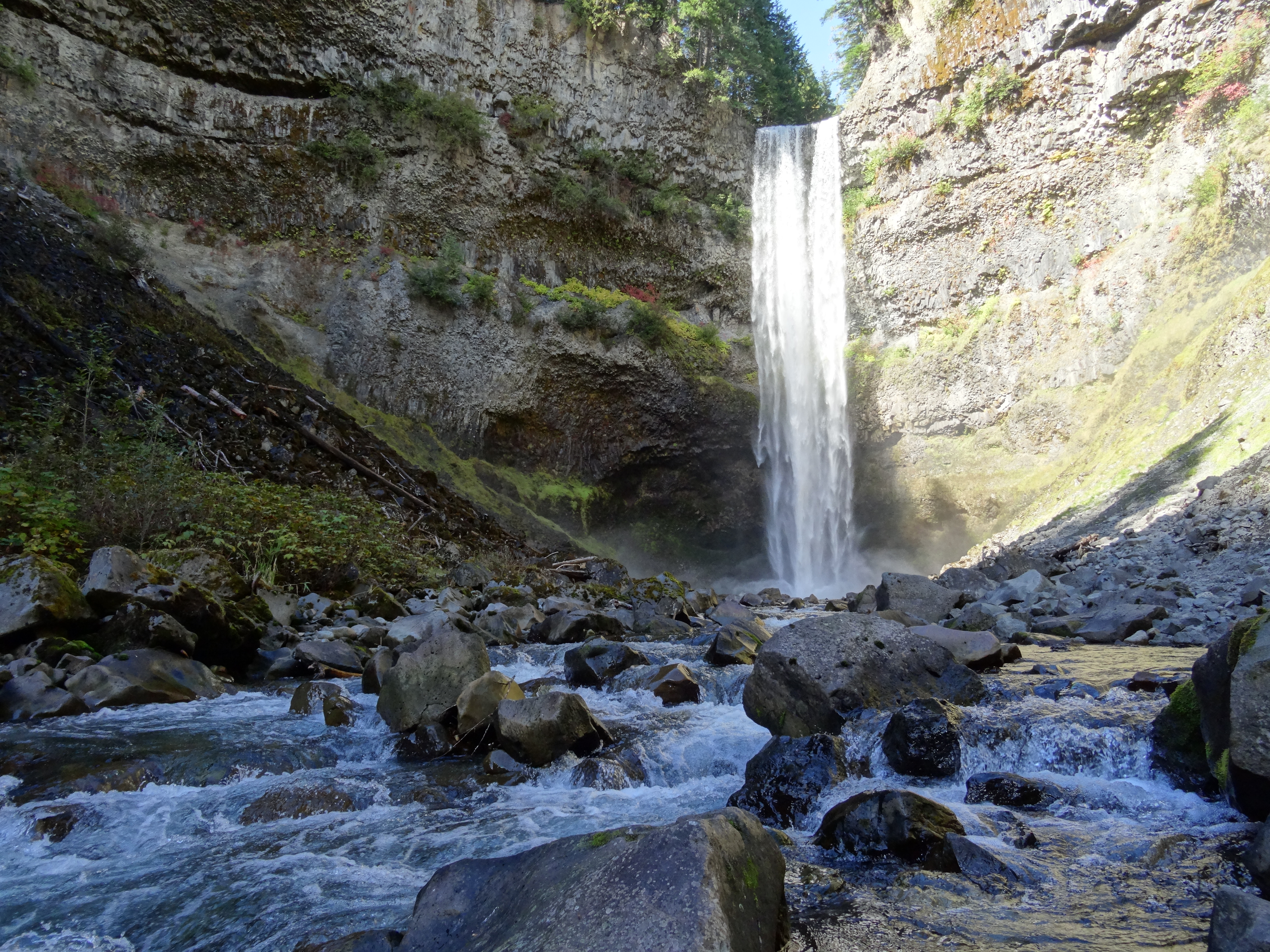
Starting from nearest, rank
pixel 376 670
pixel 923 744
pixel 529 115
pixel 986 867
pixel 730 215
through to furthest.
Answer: pixel 986 867
pixel 923 744
pixel 376 670
pixel 529 115
pixel 730 215

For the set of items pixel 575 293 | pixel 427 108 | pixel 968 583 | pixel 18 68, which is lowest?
pixel 968 583

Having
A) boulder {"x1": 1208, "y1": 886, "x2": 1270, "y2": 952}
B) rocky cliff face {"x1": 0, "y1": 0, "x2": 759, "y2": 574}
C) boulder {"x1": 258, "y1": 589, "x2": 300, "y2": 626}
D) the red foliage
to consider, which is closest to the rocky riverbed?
boulder {"x1": 1208, "y1": 886, "x2": 1270, "y2": 952}

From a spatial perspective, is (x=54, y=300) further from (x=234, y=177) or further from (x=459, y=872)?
(x=459, y=872)

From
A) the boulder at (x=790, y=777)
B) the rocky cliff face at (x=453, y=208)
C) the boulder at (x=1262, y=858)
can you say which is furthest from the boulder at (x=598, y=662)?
the rocky cliff face at (x=453, y=208)

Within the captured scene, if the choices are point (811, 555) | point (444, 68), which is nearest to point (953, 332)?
point (811, 555)

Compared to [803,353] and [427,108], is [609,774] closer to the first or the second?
[427,108]

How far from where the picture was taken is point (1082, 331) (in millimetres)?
18094

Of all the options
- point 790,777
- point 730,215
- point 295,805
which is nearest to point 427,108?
point 730,215

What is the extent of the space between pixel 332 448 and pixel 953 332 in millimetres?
16467

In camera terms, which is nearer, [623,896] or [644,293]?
[623,896]

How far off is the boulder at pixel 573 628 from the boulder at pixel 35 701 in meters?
4.27

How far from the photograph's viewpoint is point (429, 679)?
4.87 meters

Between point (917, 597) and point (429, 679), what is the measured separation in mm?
7365

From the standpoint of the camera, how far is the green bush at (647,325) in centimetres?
1880
